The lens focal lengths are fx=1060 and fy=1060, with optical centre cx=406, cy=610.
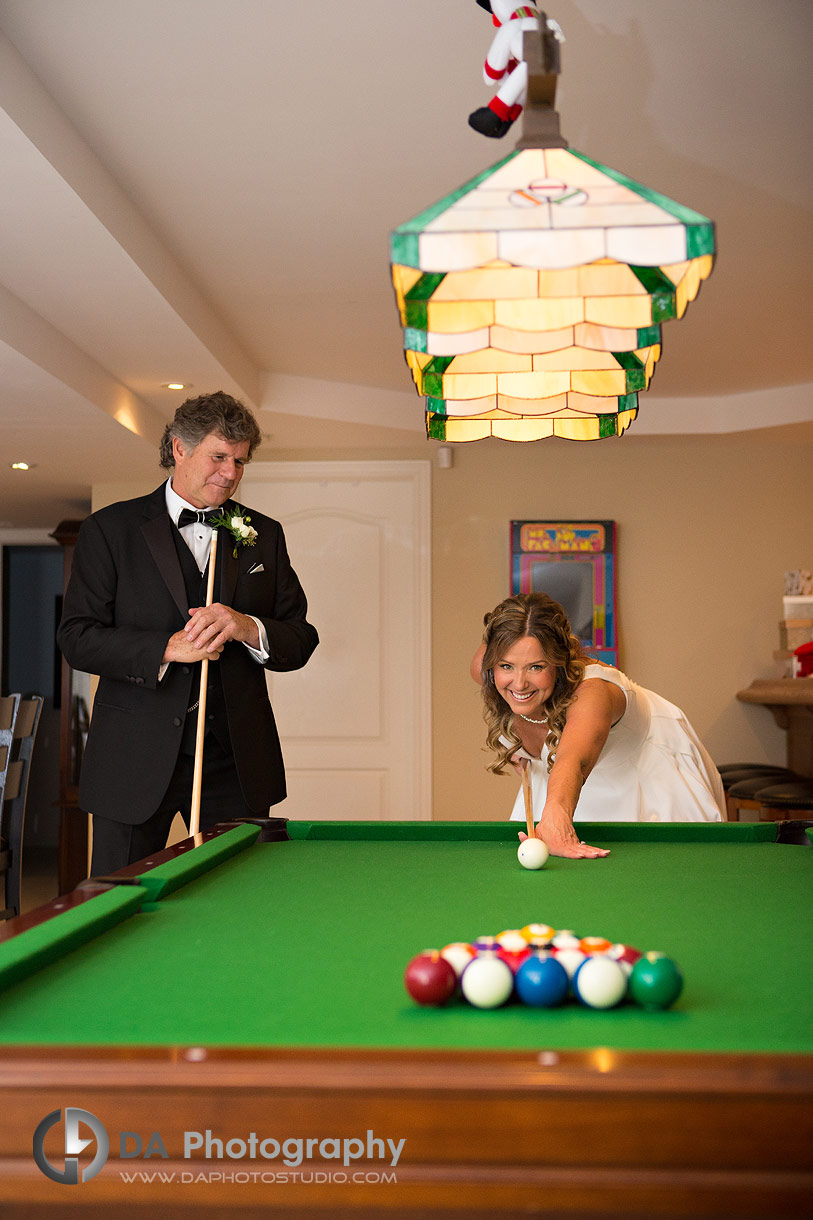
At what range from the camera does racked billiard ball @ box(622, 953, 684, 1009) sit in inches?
39.4

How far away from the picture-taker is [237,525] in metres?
2.56

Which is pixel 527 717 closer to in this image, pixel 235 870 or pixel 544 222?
pixel 235 870

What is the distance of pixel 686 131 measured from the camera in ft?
9.09

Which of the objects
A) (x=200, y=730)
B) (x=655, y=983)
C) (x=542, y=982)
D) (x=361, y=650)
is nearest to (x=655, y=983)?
(x=655, y=983)

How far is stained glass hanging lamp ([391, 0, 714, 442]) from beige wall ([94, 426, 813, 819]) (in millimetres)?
3586

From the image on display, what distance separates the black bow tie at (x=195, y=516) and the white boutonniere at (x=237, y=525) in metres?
0.02

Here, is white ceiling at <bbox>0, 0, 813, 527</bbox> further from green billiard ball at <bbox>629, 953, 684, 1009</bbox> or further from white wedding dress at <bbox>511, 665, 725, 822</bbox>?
green billiard ball at <bbox>629, 953, 684, 1009</bbox>

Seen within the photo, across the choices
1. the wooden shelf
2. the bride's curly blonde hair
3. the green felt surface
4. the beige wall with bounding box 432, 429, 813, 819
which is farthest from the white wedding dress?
the beige wall with bounding box 432, 429, 813, 819

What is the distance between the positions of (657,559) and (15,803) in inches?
137

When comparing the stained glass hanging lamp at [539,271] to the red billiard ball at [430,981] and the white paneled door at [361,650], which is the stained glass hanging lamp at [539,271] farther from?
the white paneled door at [361,650]

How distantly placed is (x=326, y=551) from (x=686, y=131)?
3.39 metres

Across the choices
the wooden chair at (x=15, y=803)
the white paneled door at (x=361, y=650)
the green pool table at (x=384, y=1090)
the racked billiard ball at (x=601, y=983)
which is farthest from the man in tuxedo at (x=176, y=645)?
the white paneled door at (x=361, y=650)

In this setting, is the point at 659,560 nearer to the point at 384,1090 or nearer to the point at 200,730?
the point at 200,730

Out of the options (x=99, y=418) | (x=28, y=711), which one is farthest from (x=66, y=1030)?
(x=99, y=418)
